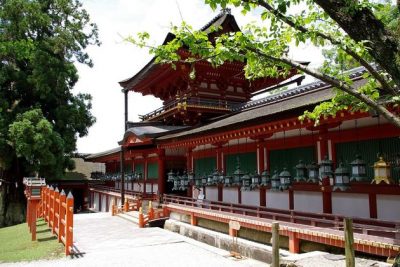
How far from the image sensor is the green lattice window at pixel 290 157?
10969 mm

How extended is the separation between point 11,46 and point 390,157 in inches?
908

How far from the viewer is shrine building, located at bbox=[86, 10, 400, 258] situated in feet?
29.1

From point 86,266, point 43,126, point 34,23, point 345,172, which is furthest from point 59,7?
point 345,172

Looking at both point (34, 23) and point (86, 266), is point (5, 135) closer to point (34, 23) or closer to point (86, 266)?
point (34, 23)

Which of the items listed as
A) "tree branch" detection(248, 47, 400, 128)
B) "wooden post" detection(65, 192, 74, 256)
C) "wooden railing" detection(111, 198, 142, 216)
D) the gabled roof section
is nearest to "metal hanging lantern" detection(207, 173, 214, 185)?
"wooden post" detection(65, 192, 74, 256)

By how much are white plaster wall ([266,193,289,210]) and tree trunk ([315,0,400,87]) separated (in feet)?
26.3

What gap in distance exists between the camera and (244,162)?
14.1 metres

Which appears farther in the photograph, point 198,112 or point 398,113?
point 198,112

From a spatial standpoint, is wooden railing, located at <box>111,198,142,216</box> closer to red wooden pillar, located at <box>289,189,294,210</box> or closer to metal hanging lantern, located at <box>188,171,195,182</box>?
metal hanging lantern, located at <box>188,171,195,182</box>

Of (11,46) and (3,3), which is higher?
(3,3)

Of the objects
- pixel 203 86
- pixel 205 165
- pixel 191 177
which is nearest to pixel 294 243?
pixel 191 177

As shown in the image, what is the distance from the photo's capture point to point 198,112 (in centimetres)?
A: 1889

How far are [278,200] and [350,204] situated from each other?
299 centimetres

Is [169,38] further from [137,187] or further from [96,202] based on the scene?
[96,202]
